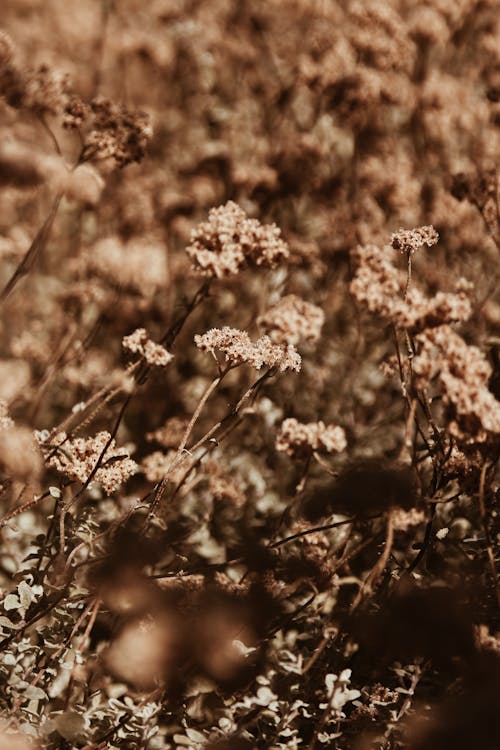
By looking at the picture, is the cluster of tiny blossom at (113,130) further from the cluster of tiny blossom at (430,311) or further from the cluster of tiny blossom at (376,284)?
the cluster of tiny blossom at (430,311)

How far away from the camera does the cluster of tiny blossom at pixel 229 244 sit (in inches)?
82.8

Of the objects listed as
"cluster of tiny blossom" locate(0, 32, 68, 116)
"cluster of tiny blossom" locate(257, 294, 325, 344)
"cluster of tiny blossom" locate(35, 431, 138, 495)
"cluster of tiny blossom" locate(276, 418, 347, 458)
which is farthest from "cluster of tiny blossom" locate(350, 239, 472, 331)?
"cluster of tiny blossom" locate(0, 32, 68, 116)

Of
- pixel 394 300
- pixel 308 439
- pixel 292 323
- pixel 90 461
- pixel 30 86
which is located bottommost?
pixel 90 461

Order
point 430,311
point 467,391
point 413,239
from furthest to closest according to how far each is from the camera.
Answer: point 413,239 → point 430,311 → point 467,391

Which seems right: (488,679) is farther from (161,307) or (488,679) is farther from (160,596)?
(161,307)

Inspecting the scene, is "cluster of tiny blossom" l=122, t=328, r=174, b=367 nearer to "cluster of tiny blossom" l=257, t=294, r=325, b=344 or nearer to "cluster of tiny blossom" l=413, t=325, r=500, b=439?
"cluster of tiny blossom" l=257, t=294, r=325, b=344

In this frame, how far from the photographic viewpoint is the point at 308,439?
2160 millimetres

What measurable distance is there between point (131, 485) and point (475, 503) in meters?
1.36

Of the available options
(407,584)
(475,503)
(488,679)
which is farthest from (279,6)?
(488,679)

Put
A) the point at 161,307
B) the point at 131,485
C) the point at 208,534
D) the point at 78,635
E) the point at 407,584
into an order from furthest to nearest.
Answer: the point at 161,307
the point at 131,485
the point at 208,534
the point at 78,635
the point at 407,584

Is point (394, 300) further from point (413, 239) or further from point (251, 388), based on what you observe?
point (251, 388)

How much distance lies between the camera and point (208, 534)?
2.67 metres

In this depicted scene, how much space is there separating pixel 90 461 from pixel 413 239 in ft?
3.67

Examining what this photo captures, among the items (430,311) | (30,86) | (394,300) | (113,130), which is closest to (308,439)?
(394,300)
